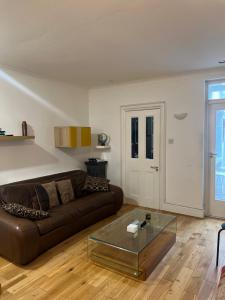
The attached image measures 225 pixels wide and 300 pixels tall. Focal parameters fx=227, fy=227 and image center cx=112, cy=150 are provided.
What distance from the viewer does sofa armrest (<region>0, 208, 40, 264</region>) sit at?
2531mm

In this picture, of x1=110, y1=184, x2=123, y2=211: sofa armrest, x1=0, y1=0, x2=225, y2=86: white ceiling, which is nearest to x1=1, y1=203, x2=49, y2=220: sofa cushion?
x1=110, y1=184, x2=123, y2=211: sofa armrest

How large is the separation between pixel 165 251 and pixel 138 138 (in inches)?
93.3

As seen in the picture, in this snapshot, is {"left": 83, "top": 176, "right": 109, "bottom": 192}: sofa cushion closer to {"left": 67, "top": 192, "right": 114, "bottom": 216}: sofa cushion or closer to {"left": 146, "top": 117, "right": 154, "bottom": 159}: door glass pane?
{"left": 67, "top": 192, "right": 114, "bottom": 216}: sofa cushion

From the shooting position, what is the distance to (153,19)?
2.06m

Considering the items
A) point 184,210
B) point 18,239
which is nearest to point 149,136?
point 184,210

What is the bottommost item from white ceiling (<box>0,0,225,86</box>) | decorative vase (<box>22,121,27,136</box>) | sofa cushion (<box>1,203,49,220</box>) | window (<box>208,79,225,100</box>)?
sofa cushion (<box>1,203,49,220</box>)

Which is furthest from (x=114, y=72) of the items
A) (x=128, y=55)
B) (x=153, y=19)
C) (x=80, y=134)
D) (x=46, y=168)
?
(x=46, y=168)

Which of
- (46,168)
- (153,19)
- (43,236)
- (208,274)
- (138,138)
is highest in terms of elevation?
(153,19)

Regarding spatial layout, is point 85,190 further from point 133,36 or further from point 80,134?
point 133,36

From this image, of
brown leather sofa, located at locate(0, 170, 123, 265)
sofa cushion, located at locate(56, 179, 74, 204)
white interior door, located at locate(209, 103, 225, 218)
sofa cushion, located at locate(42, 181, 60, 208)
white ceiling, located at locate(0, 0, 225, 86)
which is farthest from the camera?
white interior door, located at locate(209, 103, 225, 218)

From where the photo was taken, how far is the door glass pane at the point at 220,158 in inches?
151

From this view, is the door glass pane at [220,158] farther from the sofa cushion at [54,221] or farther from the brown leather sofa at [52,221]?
the sofa cushion at [54,221]

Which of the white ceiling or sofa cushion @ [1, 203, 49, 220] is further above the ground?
the white ceiling

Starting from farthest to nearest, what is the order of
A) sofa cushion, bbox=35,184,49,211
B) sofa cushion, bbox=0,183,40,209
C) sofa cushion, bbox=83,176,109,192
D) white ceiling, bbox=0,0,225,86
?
sofa cushion, bbox=83,176,109,192 → sofa cushion, bbox=35,184,49,211 → sofa cushion, bbox=0,183,40,209 → white ceiling, bbox=0,0,225,86
